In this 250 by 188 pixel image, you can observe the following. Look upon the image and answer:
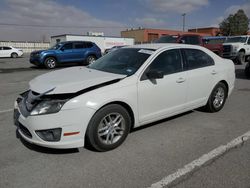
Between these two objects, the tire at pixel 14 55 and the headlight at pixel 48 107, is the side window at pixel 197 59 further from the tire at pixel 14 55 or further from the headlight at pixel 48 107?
the tire at pixel 14 55

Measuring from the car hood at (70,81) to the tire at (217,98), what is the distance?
239 centimetres

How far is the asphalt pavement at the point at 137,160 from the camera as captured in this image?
288 cm

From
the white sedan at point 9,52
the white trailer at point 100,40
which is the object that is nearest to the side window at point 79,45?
the white sedan at point 9,52

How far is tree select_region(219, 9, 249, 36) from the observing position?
51250 millimetres

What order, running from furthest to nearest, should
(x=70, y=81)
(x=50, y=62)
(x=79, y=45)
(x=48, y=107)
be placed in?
(x=79, y=45), (x=50, y=62), (x=70, y=81), (x=48, y=107)

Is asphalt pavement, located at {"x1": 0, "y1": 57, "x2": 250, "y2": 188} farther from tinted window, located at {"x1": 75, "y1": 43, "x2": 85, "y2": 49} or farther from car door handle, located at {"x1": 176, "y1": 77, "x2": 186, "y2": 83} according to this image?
tinted window, located at {"x1": 75, "y1": 43, "x2": 85, "y2": 49}

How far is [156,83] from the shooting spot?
4008 millimetres

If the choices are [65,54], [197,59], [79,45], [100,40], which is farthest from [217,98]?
[100,40]

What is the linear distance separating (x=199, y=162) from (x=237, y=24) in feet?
181

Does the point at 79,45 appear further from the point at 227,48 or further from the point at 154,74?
the point at 154,74

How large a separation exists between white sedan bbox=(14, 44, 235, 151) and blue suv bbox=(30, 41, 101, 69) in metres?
11.1

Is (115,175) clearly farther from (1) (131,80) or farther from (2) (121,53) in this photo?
(2) (121,53)

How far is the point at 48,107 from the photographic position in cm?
320

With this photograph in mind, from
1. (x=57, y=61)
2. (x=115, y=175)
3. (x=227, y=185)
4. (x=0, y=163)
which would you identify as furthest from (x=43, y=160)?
(x=57, y=61)
